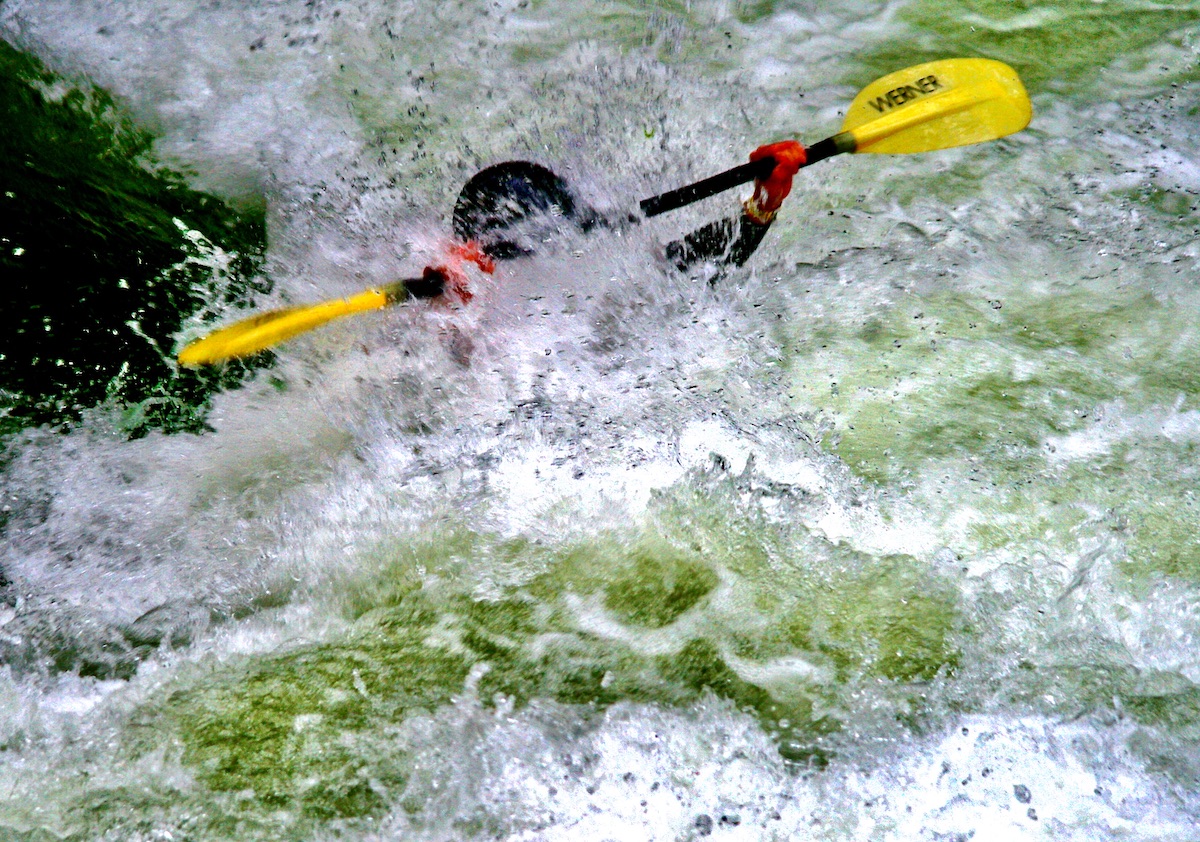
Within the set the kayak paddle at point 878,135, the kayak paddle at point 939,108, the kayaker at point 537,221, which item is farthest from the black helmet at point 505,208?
the kayak paddle at point 939,108

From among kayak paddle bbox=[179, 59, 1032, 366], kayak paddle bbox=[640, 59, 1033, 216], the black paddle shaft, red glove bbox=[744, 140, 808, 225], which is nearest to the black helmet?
kayak paddle bbox=[179, 59, 1032, 366]

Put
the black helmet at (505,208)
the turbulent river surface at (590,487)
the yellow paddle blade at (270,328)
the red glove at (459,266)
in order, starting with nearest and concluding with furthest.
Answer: the turbulent river surface at (590,487)
the yellow paddle blade at (270,328)
the red glove at (459,266)
the black helmet at (505,208)

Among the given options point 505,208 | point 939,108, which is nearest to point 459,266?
point 505,208

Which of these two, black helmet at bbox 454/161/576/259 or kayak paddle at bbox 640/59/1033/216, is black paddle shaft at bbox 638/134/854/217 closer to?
kayak paddle at bbox 640/59/1033/216

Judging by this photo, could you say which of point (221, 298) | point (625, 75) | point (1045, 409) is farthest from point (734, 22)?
point (221, 298)

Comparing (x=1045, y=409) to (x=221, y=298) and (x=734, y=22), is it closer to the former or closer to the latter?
(x=734, y=22)

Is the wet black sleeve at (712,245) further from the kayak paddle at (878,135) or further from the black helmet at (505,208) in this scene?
the black helmet at (505,208)

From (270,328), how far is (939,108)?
5.14 feet

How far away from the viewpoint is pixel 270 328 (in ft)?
5.13

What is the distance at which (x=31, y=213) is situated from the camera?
1.63m

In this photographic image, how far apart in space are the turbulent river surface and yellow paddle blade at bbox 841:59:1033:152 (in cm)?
19

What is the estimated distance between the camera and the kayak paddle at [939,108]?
1886mm

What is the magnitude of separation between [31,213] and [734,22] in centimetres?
193

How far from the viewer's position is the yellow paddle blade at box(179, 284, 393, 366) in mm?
1567
